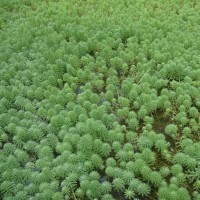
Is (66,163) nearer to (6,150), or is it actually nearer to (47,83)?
(6,150)

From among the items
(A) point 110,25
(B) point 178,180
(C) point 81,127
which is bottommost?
(B) point 178,180

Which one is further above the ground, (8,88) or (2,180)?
(8,88)

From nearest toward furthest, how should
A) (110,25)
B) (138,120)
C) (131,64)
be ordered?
(138,120) < (131,64) < (110,25)

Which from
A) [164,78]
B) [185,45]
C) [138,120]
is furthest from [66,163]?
[185,45]

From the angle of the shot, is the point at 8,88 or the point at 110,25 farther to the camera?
the point at 110,25

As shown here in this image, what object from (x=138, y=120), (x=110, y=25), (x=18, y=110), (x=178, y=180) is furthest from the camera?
(x=110, y=25)

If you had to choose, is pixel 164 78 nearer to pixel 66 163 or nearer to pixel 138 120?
pixel 138 120

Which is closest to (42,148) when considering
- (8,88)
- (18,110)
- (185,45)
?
(18,110)
